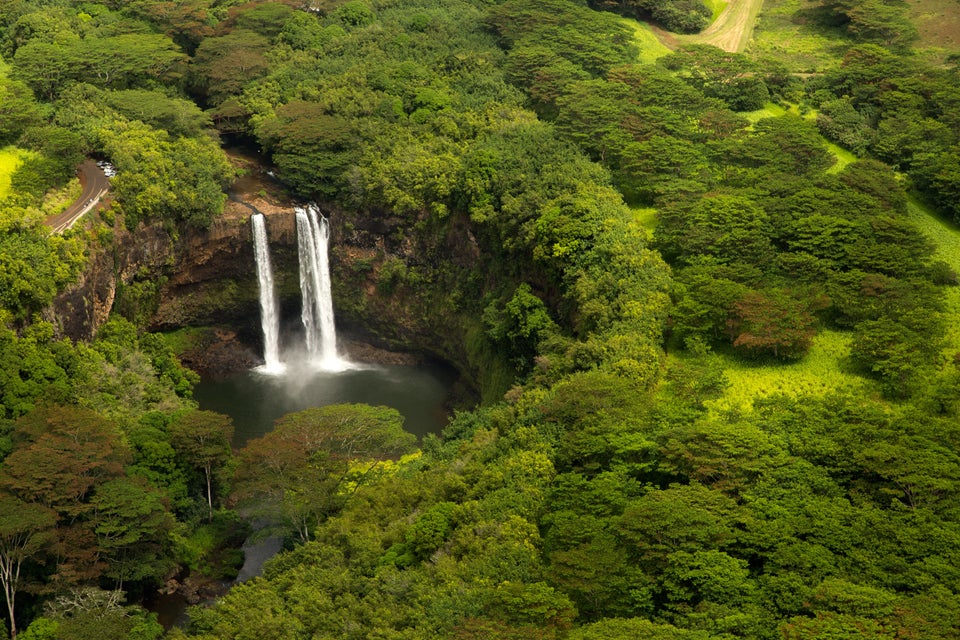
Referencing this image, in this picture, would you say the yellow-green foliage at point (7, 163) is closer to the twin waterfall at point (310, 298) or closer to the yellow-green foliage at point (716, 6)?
the twin waterfall at point (310, 298)

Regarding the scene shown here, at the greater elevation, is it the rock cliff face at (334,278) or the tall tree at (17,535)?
the rock cliff face at (334,278)

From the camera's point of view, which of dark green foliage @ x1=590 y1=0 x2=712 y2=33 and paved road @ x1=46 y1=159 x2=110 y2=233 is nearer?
paved road @ x1=46 y1=159 x2=110 y2=233

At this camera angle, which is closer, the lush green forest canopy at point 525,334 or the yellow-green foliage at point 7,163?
the lush green forest canopy at point 525,334

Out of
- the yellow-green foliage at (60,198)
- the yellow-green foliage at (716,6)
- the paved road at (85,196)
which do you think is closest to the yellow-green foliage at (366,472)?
the paved road at (85,196)

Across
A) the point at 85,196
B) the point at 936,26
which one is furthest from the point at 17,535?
the point at 936,26

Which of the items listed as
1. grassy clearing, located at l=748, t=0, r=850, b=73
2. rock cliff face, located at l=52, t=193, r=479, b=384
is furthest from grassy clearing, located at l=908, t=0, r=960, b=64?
rock cliff face, located at l=52, t=193, r=479, b=384

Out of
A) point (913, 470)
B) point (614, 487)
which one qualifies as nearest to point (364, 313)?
point (614, 487)

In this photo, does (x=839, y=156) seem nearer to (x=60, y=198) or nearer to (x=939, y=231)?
(x=939, y=231)

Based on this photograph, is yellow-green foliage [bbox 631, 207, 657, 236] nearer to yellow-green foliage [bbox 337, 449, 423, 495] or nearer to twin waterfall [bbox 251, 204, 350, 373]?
yellow-green foliage [bbox 337, 449, 423, 495]
